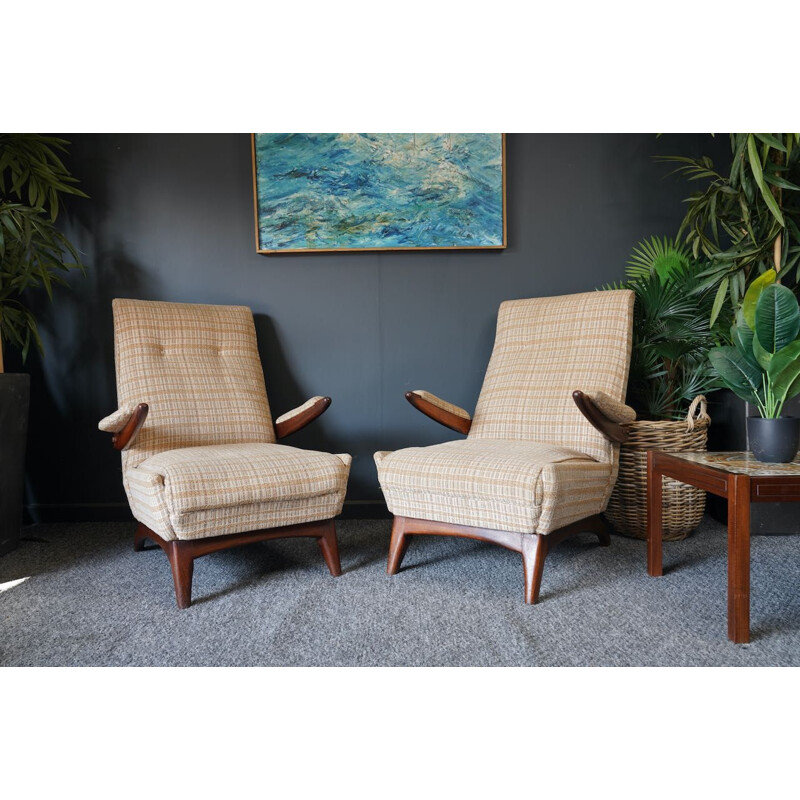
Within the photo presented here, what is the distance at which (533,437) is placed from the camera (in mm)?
2375

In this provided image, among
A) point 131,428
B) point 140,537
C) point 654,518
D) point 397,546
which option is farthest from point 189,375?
point 654,518

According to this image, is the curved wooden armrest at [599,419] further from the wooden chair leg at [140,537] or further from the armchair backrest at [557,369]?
the wooden chair leg at [140,537]

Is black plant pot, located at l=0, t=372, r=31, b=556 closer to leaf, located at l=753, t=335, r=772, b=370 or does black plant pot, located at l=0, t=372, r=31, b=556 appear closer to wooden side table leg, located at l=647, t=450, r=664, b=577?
wooden side table leg, located at l=647, t=450, r=664, b=577

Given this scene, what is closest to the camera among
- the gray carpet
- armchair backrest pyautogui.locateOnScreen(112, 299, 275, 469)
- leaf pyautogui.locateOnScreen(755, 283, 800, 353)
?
the gray carpet

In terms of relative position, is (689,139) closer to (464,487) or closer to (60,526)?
(464,487)

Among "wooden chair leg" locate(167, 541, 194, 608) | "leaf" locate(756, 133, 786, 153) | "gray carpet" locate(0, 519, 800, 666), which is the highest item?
"leaf" locate(756, 133, 786, 153)

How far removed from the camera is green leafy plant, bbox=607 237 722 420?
8.12 ft

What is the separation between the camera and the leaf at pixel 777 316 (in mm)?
1562

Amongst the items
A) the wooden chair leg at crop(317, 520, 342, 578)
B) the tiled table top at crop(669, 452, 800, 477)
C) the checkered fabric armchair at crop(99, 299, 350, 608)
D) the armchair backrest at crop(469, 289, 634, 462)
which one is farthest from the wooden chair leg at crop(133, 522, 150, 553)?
the tiled table top at crop(669, 452, 800, 477)

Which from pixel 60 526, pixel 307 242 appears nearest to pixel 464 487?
pixel 307 242

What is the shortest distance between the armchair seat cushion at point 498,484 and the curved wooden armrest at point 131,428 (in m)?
0.80

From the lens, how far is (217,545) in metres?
1.90

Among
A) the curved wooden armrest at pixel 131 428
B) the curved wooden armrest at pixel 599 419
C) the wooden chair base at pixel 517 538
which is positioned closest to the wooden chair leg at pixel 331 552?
the wooden chair base at pixel 517 538

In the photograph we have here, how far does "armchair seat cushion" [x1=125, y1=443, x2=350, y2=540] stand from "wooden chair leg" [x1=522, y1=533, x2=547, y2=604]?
627 millimetres
